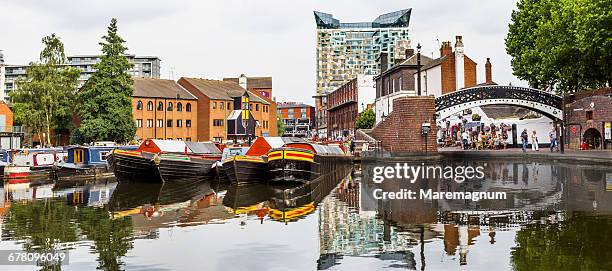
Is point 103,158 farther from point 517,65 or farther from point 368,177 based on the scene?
point 517,65

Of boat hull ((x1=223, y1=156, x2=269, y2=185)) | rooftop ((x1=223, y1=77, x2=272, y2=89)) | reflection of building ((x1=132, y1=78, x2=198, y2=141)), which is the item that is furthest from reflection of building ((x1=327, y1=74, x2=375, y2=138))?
boat hull ((x1=223, y1=156, x2=269, y2=185))

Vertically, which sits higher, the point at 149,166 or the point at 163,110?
the point at 163,110

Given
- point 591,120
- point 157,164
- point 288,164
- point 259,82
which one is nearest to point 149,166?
point 157,164

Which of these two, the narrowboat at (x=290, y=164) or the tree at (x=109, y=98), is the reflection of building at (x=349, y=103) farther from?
the narrowboat at (x=290, y=164)

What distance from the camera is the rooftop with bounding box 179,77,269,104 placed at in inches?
2775

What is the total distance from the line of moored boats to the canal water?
2.65 metres

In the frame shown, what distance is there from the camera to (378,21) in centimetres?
17800

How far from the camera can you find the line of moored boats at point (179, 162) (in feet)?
80.6

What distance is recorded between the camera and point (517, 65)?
1699 inches

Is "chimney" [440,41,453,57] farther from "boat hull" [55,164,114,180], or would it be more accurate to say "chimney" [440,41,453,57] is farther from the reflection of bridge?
"boat hull" [55,164,114,180]

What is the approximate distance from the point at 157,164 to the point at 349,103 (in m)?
58.2

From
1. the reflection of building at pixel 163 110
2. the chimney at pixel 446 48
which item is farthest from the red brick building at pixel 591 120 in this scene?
the reflection of building at pixel 163 110

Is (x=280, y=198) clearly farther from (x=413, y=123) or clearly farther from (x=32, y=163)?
(x=32, y=163)

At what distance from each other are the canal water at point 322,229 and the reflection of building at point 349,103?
57.5 metres
